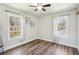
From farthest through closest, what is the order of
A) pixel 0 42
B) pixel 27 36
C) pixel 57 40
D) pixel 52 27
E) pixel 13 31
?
pixel 52 27 → pixel 57 40 → pixel 27 36 → pixel 0 42 → pixel 13 31

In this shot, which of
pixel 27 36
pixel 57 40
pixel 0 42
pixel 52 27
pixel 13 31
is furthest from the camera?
pixel 52 27

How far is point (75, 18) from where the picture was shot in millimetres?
1179

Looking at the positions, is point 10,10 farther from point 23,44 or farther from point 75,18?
point 75,18

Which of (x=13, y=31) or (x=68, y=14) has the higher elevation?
(x=68, y=14)

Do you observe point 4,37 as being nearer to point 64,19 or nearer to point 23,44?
point 23,44

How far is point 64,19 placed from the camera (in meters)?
1.11

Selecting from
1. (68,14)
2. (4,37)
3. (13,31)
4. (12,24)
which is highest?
(68,14)

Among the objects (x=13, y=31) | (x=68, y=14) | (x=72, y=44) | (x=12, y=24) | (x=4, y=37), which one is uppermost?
(x=68, y=14)

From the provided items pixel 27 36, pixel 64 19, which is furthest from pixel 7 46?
pixel 64 19

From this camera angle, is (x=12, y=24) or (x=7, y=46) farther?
(x=7, y=46)

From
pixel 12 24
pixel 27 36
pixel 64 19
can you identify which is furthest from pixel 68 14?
pixel 12 24

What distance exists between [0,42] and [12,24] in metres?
0.38

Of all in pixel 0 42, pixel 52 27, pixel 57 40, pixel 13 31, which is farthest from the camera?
pixel 52 27

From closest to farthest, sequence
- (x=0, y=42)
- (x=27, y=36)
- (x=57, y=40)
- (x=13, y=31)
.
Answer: (x=13, y=31) < (x=0, y=42) < (x=27, y=36) < (x=57, y=40)
